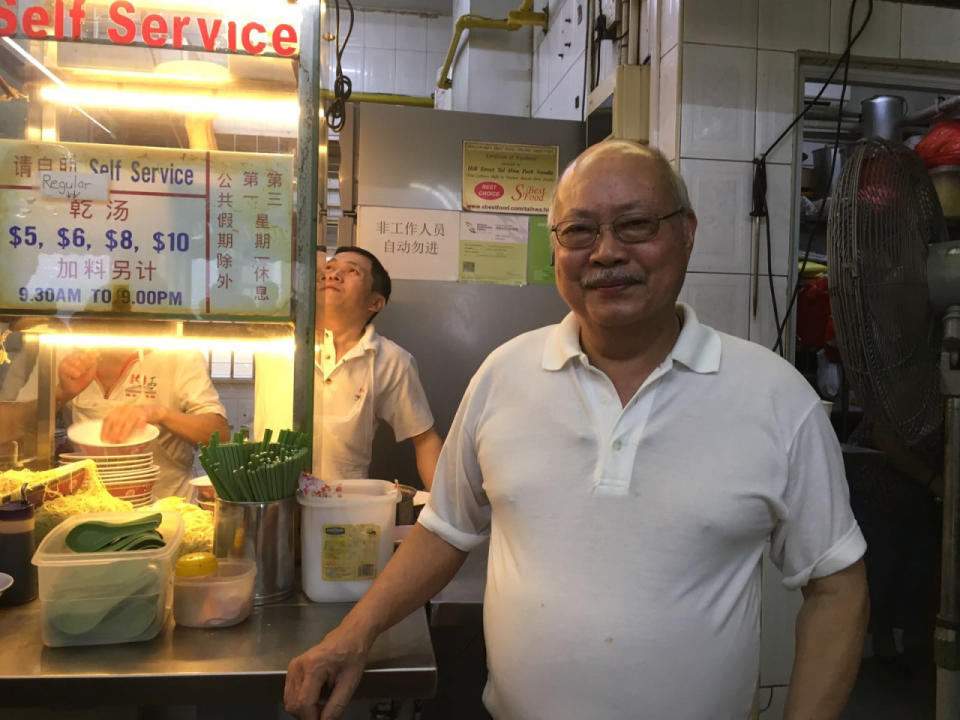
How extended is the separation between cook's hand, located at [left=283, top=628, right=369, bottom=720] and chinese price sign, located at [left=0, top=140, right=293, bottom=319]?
0.58 metres

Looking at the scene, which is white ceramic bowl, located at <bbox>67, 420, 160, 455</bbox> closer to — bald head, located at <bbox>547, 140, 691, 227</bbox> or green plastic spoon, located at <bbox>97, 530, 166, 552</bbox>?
green plastic spoon, located at <bbox>97, 530, 166, 552</bbox>

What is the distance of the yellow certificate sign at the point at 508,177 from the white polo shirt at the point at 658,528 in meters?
1.96

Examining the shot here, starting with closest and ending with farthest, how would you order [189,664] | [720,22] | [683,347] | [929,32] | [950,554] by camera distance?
[189,664], [683,347], [950,554], [720,22], [929,32]

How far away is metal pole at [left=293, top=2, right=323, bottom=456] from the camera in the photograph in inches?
51.2

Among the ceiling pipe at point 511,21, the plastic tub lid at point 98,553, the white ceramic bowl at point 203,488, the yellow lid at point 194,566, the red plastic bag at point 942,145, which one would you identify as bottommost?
the yellow lid at point 194,566

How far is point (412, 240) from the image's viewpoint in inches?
120

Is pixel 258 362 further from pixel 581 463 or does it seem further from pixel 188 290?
pixel 581 463

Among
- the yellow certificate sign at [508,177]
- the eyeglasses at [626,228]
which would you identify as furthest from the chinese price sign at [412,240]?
the eyeglasses at [626,228]

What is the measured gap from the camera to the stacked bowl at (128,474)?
144cm

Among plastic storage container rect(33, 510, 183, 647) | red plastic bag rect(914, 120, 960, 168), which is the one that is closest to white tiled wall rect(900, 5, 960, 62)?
red plastic bag rect(914, 120, 960, 168)

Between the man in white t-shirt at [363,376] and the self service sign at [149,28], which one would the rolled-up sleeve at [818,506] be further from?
the man in white t-shirt at [363,376]

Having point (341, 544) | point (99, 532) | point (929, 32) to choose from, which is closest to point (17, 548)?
point (99, 532)

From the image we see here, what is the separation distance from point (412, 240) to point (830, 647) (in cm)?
229

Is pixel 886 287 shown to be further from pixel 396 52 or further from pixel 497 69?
pixel 396 52
